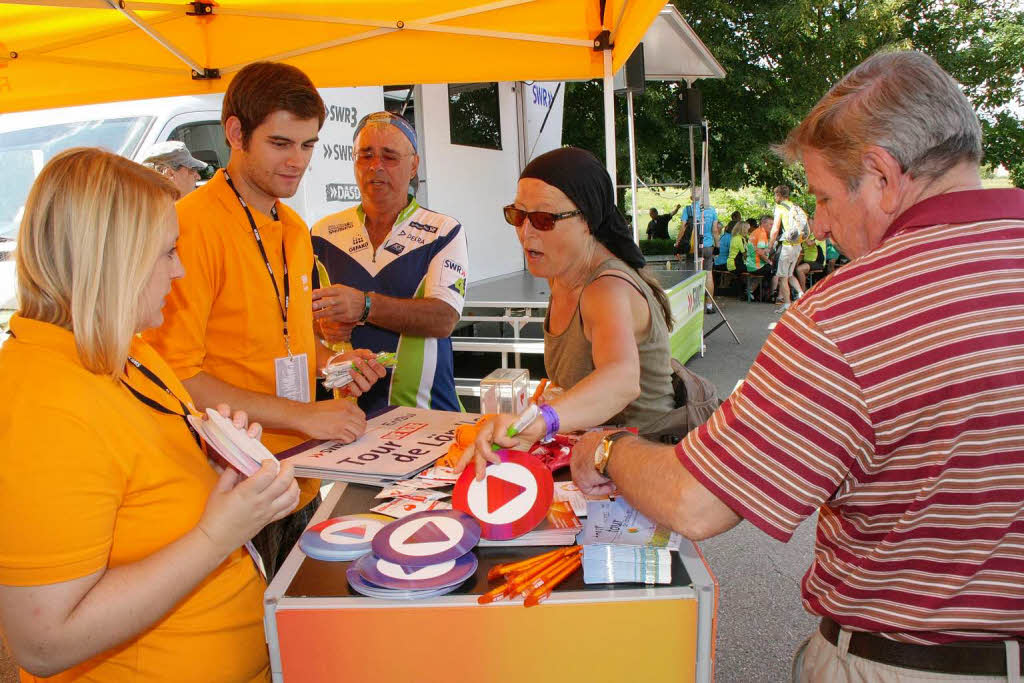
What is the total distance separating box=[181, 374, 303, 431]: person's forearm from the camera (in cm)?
182

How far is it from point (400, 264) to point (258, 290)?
0.88 metres

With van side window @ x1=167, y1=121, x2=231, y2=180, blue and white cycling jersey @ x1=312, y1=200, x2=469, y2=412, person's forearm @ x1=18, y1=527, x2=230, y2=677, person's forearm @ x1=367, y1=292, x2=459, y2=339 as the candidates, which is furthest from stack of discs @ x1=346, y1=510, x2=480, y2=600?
van side window @ x1=167, y1=121, x2=231, y2=180

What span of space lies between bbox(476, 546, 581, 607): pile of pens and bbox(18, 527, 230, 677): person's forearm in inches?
17.4

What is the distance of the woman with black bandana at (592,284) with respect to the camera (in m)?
1.89

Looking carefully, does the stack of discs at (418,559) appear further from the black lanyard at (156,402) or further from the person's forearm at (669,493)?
the black lanyard at (156,402)

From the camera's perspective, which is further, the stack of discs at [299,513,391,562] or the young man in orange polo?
the young man in orange polo

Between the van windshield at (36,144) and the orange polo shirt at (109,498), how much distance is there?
377cm

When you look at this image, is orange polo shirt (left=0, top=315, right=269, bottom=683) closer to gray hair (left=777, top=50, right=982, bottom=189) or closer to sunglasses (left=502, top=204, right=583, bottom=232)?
sunglasses (left=502, top=204, right=583, bottom=232)

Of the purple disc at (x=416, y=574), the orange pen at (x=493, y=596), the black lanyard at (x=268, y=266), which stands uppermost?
the black lanyard at (x=268, y=266)

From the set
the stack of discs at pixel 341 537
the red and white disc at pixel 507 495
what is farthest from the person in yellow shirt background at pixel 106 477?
the red and white disc at pixel 507 495

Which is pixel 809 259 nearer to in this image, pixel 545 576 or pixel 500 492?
pixel 500 492

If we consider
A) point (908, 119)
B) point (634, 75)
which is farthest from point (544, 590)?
point (634, 75)

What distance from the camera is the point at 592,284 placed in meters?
1.96

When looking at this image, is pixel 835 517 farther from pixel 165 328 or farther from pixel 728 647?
pixel 728 647
